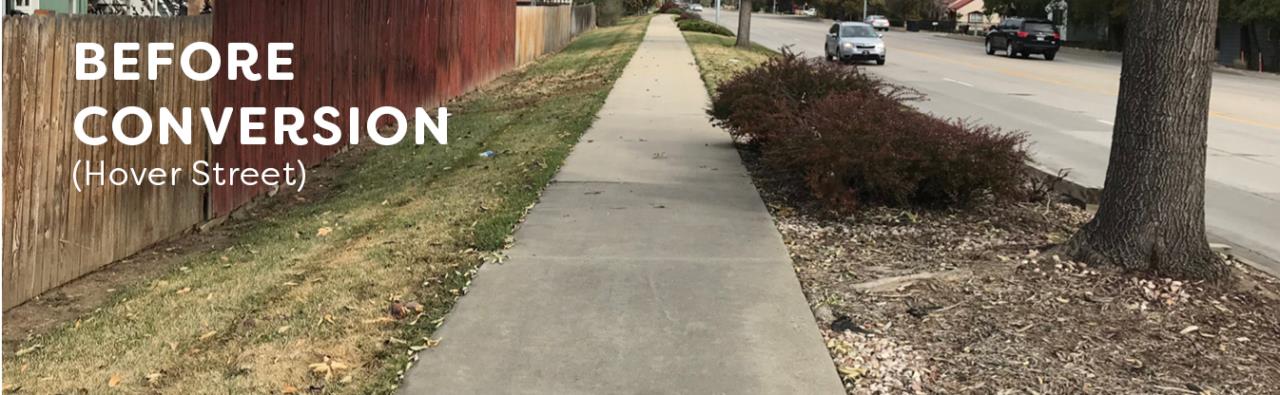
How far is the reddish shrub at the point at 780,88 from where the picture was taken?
1041 cm

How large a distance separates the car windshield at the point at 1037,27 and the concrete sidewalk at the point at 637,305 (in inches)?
1274

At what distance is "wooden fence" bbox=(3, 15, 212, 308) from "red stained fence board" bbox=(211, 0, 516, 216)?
94 centimetres

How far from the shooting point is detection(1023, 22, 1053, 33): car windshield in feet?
128

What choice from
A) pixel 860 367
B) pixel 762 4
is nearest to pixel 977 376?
pixel 860 367

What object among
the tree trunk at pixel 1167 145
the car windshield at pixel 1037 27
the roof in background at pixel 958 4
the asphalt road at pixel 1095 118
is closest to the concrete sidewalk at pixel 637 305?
the tree trunk at pixel 1167 145

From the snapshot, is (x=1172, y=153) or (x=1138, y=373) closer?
(x=1138, y=373)

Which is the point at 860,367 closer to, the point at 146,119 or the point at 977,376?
the point at 977,376

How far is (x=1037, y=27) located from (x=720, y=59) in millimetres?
15817

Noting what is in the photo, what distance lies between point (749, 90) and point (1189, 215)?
5539 mm

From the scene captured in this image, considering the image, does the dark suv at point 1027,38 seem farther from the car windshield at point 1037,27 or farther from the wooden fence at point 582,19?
the wooden fence at point 582,19

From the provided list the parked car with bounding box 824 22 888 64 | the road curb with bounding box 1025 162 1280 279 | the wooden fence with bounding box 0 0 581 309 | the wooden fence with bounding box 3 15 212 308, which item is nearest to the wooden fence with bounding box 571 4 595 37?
the parked car with bounding box 824 22 888 64

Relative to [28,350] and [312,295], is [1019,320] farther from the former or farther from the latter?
[28,350]

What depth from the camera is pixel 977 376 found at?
4551 millimetres

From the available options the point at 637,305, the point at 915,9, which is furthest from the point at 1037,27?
the point at 915,9
